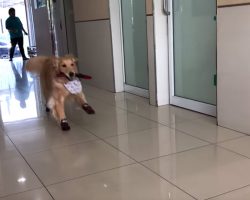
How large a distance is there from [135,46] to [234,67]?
1.75 m

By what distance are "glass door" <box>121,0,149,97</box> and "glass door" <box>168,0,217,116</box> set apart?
0.53 meters

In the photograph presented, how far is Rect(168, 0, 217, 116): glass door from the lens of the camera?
315cm

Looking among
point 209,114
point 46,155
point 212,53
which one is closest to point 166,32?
point 212,53

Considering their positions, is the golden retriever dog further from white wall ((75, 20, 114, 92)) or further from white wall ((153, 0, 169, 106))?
white wall ((75, 20, 114, 92))

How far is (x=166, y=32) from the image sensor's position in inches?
142

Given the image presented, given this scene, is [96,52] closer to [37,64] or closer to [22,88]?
[22,88]

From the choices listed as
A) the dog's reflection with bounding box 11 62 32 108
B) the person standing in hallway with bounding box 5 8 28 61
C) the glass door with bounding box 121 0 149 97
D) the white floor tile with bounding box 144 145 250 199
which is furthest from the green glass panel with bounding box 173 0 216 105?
the person standing in hallway with bounding box 5 8 28 61

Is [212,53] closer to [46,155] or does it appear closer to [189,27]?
[189,27]

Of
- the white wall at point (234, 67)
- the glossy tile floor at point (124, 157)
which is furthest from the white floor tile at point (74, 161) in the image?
the white wall at point (234, 67)

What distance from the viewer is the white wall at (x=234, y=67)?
8.49 ft

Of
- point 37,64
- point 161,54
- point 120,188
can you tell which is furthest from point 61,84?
point 120,188

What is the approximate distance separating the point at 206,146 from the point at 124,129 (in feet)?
2.52

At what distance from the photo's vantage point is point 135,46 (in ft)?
14.0

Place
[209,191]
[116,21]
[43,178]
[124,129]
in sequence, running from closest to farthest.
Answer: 1. [209,191]
2. [43,178]
3. [124,129]
4. [116,21]
